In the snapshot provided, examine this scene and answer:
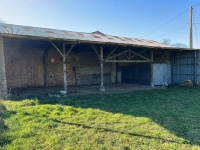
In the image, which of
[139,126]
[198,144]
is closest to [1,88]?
[139,126]

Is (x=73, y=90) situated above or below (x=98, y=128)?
above

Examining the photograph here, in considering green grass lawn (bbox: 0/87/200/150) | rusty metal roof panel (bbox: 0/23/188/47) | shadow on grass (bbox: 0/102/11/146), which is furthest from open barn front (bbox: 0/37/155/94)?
shadow on grass (bbox: 0/102/11/146)

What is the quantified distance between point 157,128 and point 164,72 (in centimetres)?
907

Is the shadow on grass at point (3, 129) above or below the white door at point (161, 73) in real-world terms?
below

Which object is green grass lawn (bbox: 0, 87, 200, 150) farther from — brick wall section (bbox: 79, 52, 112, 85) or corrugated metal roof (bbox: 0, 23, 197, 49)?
brick wall section (bbox: 79, 52, 112, 85)

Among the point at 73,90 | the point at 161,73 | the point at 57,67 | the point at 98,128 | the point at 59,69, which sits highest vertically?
the point at 57,67

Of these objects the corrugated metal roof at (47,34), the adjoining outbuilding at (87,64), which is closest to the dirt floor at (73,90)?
the adjoining outbuilding at (87,64)

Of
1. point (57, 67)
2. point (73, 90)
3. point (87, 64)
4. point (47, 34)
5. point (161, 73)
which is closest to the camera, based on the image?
point (47, 34)

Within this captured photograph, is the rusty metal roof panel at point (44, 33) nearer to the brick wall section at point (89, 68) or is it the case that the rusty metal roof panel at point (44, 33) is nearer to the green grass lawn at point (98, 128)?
→ the brick wall section at point (89, 68)

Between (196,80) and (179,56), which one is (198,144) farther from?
(179,56)

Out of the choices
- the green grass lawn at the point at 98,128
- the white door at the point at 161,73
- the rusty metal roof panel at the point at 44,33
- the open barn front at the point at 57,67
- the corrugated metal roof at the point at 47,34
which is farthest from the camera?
the white door at the point at 161,73

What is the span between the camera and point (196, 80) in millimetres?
10430

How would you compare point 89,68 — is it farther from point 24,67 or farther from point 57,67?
point 24,67

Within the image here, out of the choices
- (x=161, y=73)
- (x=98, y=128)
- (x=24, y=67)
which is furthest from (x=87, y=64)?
(x=98, y=128)
